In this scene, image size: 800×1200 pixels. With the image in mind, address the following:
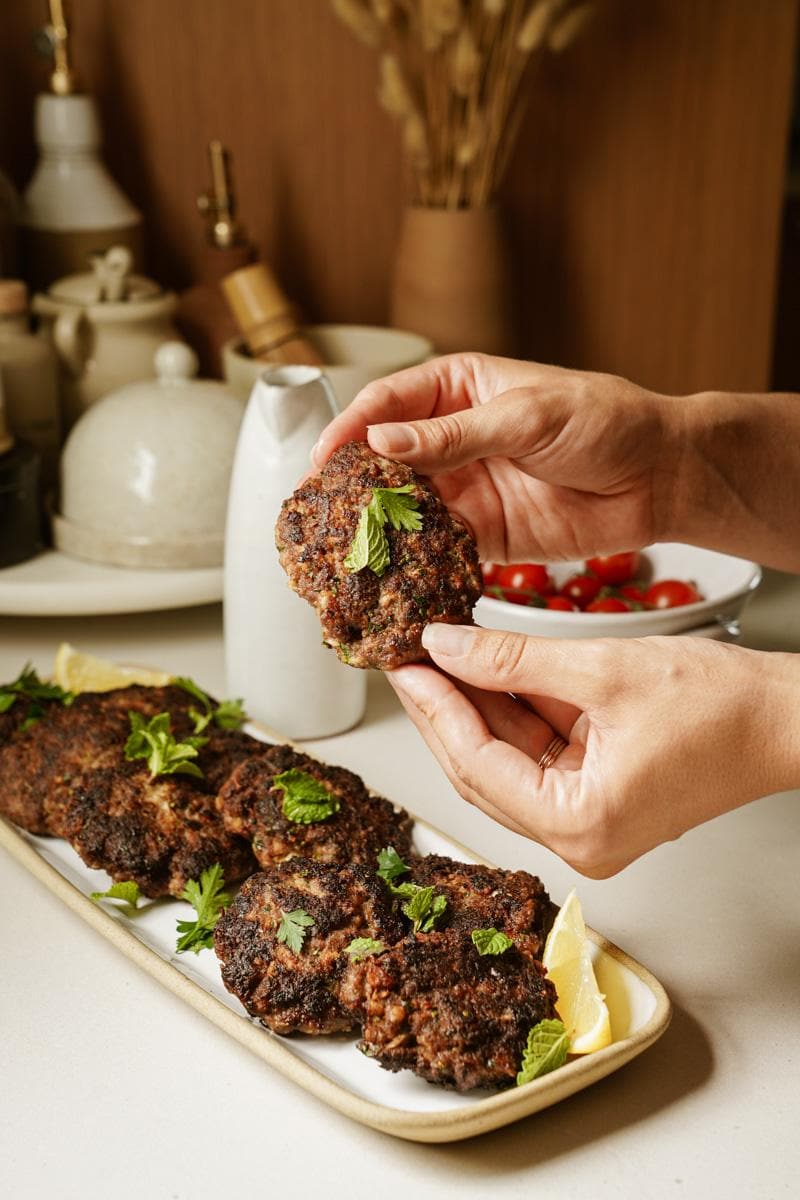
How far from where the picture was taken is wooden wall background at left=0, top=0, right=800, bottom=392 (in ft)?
9.41

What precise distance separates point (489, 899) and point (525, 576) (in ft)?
2.61

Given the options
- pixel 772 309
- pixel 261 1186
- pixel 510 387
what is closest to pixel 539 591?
pixel 510 387

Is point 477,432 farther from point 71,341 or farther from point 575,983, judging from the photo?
point 71,341

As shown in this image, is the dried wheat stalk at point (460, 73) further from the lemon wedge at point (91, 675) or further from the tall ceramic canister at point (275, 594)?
the lemon wedge at point (91, 675)

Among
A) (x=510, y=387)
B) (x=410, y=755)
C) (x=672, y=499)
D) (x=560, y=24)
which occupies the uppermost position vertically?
(x=560, y=24)

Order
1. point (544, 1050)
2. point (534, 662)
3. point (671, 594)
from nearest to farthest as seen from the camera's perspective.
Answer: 1. point (544, 1050)
2. point (534, 662)
3. point (671, 594)

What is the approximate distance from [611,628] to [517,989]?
639mm

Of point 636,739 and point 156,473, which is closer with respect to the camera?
point 636,739

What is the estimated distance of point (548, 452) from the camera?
1541 mm

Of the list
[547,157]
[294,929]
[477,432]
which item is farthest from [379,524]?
[547,157]

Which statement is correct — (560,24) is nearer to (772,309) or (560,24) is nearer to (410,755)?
(772,309)

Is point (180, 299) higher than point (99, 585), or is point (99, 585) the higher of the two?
point (180, 299)

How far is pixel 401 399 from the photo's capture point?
1558mm

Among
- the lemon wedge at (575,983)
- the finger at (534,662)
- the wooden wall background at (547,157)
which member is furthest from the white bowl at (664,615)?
the wooden wall background at (547,157)
